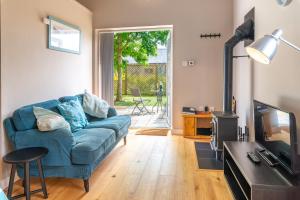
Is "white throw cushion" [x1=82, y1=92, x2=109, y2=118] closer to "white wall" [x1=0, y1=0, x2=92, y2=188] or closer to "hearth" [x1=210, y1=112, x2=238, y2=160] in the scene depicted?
"white wall" [x1=0, y1=0, x2=92, y2=188]

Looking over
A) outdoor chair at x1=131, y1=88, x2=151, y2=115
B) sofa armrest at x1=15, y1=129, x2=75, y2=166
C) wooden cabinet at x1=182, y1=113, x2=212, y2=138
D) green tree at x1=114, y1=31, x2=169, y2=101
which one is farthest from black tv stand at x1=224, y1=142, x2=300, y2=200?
green tree at x1=114, y1=31, x2=169, y2=101

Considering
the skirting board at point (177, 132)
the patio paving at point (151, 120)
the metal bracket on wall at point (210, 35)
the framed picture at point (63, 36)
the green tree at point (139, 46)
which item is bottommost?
the skirting board at point (177, 132)

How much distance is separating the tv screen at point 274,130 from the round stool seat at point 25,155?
2045mm

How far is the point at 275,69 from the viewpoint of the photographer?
2.44 m

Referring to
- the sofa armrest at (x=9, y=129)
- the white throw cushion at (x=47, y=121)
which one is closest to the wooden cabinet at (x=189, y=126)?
the white throw cushion at (x=47, y=121)

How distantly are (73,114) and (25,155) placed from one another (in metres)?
1.07

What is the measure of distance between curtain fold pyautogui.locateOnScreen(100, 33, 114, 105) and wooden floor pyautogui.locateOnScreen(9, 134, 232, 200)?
1.77m

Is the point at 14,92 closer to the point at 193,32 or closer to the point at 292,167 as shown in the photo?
the point at 292,167

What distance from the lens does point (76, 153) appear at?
7.78ft

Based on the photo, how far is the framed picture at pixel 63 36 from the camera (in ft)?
11.0

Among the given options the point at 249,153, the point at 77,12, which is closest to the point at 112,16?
the point at 77,12

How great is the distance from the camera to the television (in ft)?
5.08

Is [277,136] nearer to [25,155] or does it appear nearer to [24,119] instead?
[25,155]

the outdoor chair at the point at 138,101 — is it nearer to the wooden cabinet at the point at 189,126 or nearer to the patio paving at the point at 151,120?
the patio paving at the point at 151,120
